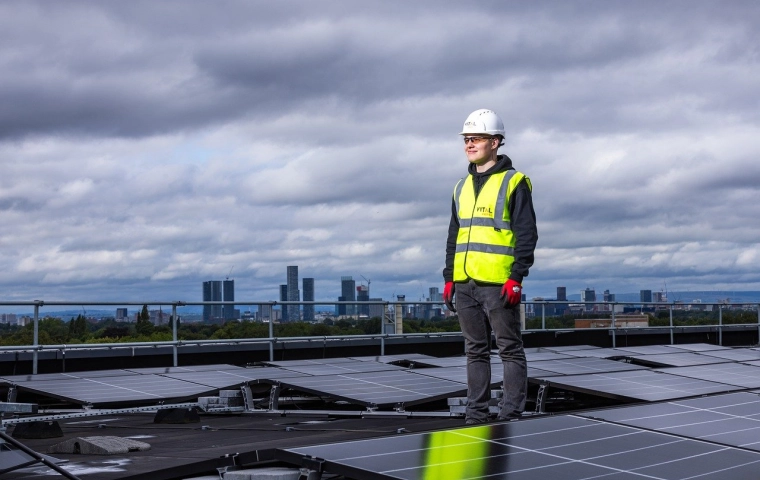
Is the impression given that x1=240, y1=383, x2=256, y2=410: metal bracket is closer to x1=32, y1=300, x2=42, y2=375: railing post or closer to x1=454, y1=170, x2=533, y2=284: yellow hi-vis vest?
Answer: x1=454, y1=170, x2=533, y2=284: yellow hi-vis vest

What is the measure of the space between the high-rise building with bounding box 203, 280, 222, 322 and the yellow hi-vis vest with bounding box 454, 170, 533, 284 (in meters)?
6.87

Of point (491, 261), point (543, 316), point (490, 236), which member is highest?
point (490, 236)

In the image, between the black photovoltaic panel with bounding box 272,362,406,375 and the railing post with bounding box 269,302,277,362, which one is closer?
the black photovoltaic panel with bounding box 272,362,406,375

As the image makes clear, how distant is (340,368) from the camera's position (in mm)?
9922

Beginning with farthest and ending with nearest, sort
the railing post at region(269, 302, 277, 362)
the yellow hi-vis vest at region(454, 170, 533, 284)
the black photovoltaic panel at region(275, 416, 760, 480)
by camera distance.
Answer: the railing post at region(269, 302, 277, 362) → the yellow hi-vis vest at region(454, 170, 533, 284) → the black photovoltaic panel at region(275, 416, 760, 480)

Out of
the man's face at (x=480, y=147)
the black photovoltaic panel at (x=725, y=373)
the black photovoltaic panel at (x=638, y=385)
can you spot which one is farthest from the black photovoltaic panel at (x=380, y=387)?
the black photovoltaic panel at (x=725, y=373)

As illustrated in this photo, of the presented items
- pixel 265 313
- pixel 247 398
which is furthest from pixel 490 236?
pixel 265 313

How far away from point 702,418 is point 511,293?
1417 millimetres

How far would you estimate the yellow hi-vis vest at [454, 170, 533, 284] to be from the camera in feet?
20.4

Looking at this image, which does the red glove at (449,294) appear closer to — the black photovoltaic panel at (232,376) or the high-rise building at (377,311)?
A: the black photovoltaic panel at (232,376)

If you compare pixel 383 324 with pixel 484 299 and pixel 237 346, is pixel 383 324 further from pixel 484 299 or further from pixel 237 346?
pixel 484 299

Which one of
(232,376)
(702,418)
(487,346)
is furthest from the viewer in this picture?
(232,376)

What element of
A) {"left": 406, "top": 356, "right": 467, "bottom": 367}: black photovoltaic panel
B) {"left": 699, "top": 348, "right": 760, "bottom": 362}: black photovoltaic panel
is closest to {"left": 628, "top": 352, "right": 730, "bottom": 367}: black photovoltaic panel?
{"left": 699, "top": 348, "right": 760, "bottom": 362}: black photovoltaic panel

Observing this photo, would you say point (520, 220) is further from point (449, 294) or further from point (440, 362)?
point (440, 362)
